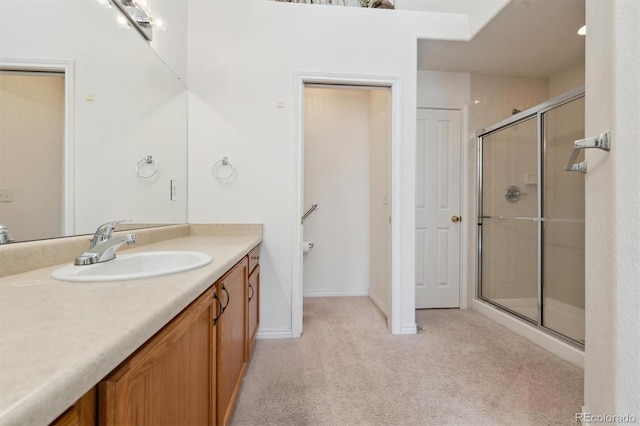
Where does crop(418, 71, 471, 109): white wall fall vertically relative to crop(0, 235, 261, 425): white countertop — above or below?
above

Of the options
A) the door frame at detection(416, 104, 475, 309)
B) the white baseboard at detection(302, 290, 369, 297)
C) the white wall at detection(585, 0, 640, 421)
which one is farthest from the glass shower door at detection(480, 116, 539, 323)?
the white wall at detection(585, 0, 640, 421)

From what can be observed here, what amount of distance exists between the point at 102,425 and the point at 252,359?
1.46 m

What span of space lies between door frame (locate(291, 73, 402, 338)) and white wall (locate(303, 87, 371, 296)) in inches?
38.4

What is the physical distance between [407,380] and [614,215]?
1.25 metres

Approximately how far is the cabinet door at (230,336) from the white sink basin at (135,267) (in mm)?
175

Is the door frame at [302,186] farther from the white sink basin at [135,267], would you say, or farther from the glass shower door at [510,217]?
the glass shower door at [510,217]

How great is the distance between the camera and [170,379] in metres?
0.64

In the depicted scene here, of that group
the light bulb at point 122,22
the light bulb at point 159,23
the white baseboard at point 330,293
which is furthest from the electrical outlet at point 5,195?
the white baseboard at point 330,293

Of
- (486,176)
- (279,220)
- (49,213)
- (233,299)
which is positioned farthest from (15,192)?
(486,176)

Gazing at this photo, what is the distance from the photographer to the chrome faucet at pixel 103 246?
2.99ft

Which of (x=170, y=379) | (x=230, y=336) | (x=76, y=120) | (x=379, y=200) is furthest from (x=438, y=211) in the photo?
(x=76, y=120)

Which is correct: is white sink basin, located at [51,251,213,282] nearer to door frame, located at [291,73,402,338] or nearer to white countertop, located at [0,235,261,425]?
white countertop, located at [0,235,261,425]

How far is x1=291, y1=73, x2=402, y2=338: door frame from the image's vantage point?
6.75 ft

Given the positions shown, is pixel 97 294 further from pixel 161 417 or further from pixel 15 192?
pixel 15 192
